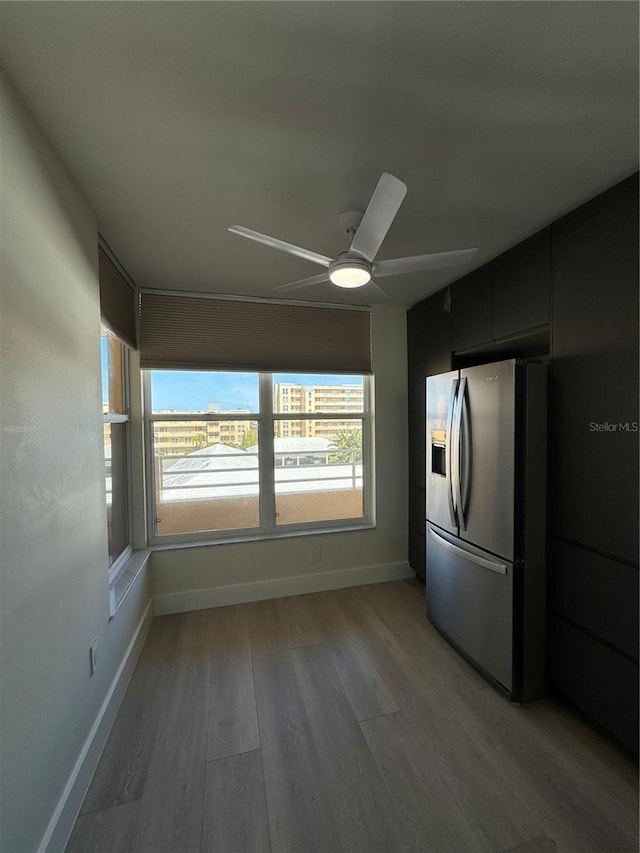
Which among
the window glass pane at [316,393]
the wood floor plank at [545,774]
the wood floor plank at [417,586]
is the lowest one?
the wood floor plank at [545,774]

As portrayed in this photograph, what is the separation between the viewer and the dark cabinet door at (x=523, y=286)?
1886 millimetres

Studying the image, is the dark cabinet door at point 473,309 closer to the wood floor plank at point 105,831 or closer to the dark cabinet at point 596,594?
the dark cabinet at point 596,594

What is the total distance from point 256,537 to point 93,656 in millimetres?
1476

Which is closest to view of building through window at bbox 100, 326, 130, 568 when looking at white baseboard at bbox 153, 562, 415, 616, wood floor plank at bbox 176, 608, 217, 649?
white baseboard at bbox 153, 562, 415, 616

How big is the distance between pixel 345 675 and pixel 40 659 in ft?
5.19

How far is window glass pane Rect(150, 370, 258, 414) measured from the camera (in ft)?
9.14

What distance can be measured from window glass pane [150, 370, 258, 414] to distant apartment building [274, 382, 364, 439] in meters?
0.26

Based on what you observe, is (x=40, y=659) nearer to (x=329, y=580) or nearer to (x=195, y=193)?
(x=195, y=193)

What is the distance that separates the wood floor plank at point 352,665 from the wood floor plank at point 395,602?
310mm

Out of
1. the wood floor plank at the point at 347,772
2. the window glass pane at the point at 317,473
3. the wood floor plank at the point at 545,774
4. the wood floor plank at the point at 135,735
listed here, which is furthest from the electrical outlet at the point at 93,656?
the wood floor plank at the point at 545,774

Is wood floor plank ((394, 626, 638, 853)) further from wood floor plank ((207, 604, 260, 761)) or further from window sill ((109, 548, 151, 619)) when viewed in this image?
window sill ((109, 548, 151, 619))

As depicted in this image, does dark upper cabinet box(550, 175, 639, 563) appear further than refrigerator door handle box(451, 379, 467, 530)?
No

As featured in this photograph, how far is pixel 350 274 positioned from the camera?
155 cm

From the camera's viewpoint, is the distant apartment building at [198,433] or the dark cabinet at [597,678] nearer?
the dark cabinet at [597,678]
